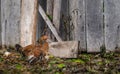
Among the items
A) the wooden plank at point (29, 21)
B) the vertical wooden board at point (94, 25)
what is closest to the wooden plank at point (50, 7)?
the wooden plank at point (29, 21)

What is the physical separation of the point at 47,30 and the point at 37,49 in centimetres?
65

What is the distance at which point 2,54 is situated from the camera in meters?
6.29

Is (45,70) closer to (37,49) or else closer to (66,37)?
(37,49)

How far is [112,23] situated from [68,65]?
1.12m

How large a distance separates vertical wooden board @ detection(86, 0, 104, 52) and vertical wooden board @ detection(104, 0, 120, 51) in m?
0.10

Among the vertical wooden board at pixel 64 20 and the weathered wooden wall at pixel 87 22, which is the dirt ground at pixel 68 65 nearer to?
the weathered wooden wall at pixel 87 22

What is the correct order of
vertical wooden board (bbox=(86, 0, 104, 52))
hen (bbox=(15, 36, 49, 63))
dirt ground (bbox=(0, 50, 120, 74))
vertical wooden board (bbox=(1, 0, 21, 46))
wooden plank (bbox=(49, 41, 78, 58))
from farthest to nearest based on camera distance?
vertical wooden board (bbox=(1, 0, 21, 46)) < vertical wooden board (bbox=(86, 0, 104, 52)) < wooden plank (bbox=(49, 41, 78, 58)) < hen (bbox=(15, 36, 49, 63)) < dirt ground (bbox=(0, 50, 120, 74))

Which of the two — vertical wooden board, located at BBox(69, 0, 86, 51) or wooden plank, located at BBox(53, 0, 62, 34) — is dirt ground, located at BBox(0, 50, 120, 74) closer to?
vertical wooden board, located at BBox(69, 0, 86, 51)

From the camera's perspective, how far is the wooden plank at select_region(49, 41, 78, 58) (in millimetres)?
5691

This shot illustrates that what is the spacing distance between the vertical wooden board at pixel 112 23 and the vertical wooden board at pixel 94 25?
10 centimetres

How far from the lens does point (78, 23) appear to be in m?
5.94

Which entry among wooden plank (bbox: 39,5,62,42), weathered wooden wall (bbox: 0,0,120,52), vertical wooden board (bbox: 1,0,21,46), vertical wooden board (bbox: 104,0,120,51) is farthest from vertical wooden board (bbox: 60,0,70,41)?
vertical wooden board (bbox: 1,0,21,46)

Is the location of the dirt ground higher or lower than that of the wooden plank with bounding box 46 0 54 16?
lower

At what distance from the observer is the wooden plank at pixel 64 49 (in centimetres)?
569
